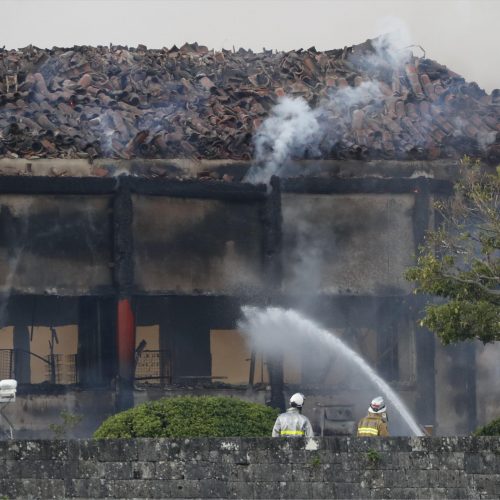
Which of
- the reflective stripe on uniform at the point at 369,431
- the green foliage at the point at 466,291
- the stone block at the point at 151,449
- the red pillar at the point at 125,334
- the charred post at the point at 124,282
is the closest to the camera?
the stone block at the point at 151,449

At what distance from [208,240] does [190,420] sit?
49.3 ft

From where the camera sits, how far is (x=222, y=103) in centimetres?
4734

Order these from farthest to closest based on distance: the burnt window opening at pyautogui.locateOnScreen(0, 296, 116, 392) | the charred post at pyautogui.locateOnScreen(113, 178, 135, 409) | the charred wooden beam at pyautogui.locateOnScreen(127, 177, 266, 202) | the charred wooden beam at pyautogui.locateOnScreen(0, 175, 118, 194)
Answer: the burnt window opening at pyautogui.locateOnScreen(0, 296, 116, 392) → the charred wooden beam at pyautogui.locateOnScreen(127, 177, 266, 202) → the charred post at pyautogui.locateOnScreen(113, 178, 135, 409) → the charred wooden beam at pyautogui.locateOnScreen(0, 175, 118, 194)

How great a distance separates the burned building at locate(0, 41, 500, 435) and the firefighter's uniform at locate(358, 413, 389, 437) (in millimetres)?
15354

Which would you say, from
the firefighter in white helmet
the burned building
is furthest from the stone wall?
the burned building

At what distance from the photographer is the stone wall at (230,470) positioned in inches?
907

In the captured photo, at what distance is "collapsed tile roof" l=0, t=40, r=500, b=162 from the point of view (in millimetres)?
44406

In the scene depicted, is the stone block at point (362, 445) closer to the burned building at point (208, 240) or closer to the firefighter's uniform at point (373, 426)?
the firefighter's uniform at point (373, 426)

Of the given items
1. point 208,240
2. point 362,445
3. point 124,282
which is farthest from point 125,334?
point 362,445

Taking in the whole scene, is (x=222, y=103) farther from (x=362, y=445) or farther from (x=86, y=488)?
(x=86, y=488)

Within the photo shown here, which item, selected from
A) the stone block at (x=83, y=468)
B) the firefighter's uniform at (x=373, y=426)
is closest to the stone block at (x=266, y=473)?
the stone block at (x=83, y=468)

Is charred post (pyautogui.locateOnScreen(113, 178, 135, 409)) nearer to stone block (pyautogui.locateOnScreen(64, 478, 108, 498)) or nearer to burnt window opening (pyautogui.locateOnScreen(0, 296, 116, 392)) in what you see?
burnt window opening (pyautogui.locateOnScreen(0, 296, 116, 392))

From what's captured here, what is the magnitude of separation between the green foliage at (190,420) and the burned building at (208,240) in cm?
1331

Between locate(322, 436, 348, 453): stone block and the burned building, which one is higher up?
the burned building
